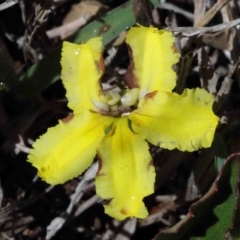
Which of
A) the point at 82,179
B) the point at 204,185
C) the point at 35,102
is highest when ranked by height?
the point at 35,102

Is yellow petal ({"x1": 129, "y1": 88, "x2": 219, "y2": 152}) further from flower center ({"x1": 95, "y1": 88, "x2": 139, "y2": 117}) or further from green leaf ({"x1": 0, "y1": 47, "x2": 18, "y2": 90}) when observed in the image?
green leaf ({"x1": 0, "y1": 47, "x2": 18, "y2": 90})

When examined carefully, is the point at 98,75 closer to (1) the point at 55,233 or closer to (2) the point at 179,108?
(2) the point at 179,108

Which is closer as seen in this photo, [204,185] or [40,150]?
[40,150]

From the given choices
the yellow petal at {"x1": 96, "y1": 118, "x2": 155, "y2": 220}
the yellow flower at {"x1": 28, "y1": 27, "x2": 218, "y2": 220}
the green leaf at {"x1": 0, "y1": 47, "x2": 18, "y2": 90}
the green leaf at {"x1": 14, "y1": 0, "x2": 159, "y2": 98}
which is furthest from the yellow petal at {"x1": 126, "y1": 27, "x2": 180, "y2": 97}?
the green leaf at {"x1": 0, "y1": 47, "x2": 18, "y2": 90}

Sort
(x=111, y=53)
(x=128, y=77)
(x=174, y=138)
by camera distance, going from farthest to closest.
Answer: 1. (x=111, y=53)
2. (x=128, y=77)
3. (x=174, y=138)

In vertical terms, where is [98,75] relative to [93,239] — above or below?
above

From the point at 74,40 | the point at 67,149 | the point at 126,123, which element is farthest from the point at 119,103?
the point at 74,40

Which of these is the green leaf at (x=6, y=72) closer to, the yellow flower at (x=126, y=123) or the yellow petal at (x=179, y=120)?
the yellow flower at (x=126, y=123)

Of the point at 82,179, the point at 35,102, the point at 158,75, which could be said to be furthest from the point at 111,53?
the point at 158,75
